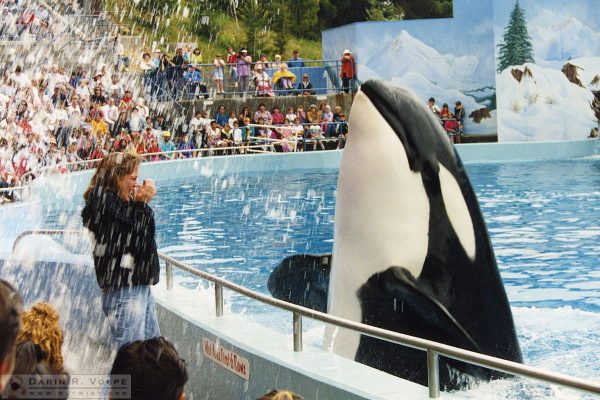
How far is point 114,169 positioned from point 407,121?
1.53 meters

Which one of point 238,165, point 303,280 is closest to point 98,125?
point 238,165

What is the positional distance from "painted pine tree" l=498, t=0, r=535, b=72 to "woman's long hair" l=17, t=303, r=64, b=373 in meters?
25.9

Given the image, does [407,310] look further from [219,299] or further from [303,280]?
[219,299]

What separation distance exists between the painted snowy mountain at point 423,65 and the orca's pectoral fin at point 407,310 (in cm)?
2472

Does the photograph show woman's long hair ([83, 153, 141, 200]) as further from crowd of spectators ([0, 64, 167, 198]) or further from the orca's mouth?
crowd of spectators ([0, 64, 167, 198])

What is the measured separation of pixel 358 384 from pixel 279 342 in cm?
84

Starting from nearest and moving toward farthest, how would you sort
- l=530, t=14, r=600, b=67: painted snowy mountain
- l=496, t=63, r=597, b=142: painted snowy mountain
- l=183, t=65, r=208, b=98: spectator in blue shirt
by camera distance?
1. l=183, t=65, r=208, b=98: spectator in blue shirt
2. l=496, t=63, r=597, b=142: painted snowy mountain
3. l=530, t=14, r=600, b=67: painted snowy mountain

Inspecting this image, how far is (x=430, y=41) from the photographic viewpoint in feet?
96.5

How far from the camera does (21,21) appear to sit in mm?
25297

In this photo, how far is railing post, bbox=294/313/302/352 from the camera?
4.43m

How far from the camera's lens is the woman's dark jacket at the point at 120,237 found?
180 inches

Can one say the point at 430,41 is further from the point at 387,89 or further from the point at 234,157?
the point at 387,89

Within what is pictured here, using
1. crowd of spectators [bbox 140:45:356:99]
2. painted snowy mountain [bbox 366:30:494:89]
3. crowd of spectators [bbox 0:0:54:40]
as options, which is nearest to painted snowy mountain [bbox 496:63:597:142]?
painted snowy mountain [bbox 366:30:494:89]

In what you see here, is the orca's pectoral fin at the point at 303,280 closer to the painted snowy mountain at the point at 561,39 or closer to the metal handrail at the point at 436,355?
the metal handrail at the point at 436,355
